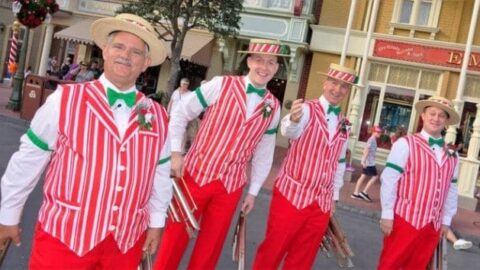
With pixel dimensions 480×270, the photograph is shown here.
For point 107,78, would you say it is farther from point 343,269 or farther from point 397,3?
point 397,3

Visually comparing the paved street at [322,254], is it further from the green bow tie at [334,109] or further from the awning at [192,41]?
the awning at [192,41]

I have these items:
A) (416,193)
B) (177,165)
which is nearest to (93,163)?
(177,165)

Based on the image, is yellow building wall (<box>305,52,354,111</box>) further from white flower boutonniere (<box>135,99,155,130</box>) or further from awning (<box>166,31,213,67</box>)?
white flower boutonniere (<box>135,99,155,130</box>)

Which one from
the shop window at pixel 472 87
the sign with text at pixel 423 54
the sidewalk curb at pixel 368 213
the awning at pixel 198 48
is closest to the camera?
the sidewalk curb at pixel 368 213

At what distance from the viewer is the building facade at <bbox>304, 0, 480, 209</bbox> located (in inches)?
690

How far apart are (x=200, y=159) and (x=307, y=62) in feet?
51.7

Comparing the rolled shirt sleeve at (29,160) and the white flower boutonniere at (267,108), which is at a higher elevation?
the white flower boutonniere at (267,108)

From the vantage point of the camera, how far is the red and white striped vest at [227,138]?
3857 mm

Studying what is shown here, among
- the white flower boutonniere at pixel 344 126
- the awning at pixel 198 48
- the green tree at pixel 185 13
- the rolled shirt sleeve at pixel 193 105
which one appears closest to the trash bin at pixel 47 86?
the green tree at pixel 185 13

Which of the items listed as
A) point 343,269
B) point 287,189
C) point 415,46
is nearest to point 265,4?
point 415,46

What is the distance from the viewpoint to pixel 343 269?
5957 millimetres

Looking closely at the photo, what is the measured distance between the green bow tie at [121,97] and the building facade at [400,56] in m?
15.0

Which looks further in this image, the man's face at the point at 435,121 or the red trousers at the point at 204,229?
the man's face at the point at 435,121

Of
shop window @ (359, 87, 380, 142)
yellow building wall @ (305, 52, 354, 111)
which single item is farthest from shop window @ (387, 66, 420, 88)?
yellow building wall @ (305, 52, 354, 111)
